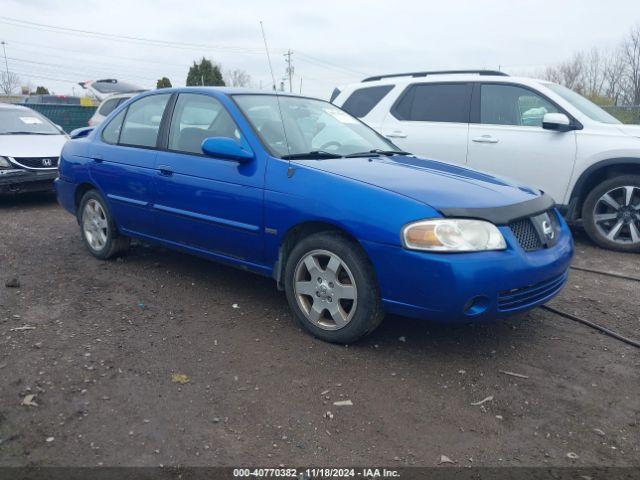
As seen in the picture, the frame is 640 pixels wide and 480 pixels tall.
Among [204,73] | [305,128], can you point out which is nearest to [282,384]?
[305,128]

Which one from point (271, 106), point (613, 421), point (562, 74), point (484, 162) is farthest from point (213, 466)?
point (562, 74)

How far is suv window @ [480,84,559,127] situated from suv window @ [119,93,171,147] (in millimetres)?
3715

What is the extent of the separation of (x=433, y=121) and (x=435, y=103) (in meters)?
0.23

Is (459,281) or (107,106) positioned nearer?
(459,281)

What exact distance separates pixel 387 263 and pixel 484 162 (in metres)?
3.70

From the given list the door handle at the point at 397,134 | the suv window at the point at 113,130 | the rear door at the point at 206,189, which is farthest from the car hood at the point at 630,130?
the suv window at the point at 113,130

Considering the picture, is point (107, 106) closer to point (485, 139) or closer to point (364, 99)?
point (364, 99)

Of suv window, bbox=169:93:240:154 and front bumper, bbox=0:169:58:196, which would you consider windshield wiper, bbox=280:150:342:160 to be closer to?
suv window, bbox=169:93:240:154

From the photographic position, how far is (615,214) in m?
6.06

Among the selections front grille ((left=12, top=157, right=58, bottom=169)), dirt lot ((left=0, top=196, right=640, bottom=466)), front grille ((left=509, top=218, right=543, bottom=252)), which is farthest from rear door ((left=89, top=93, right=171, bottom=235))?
front grille ((left=12, top=157, right=58, bottom=169))

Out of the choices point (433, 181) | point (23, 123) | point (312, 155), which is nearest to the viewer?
point (433, 181)

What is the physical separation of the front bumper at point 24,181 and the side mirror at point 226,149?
5.22 metres

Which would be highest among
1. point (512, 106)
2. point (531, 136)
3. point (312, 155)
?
point (512, 106)

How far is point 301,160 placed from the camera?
3.91 metres
